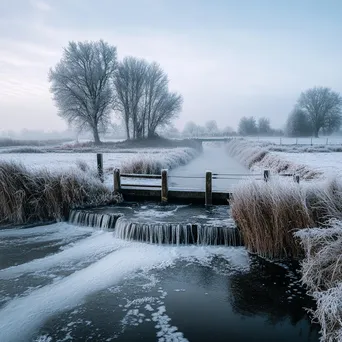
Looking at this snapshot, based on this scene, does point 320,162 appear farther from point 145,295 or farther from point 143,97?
point 143,97

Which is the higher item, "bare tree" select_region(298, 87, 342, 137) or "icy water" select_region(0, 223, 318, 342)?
"bare tree" select_region(298, 87, 342, 137)

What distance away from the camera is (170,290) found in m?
6.52

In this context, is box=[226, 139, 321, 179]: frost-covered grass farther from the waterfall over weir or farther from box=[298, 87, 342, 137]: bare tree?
box=[298, 87, 342, 137]: bare tree

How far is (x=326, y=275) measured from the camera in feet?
18.2

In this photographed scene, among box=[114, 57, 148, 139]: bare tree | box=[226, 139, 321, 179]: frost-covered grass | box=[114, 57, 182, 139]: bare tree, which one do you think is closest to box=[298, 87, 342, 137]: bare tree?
box=[114, 57, 182, 139]: bare tree

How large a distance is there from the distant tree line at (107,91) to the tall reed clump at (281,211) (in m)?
34.1

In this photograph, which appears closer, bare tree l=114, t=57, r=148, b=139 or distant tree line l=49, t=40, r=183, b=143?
distant tree line l=49, t=40, r=183, b=143

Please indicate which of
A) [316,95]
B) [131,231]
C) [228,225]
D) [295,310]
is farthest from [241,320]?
[316,95]

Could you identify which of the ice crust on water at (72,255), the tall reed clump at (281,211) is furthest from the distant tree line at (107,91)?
the tall reed clump at (281,211)

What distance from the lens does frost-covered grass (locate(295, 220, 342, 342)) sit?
4.41 metres

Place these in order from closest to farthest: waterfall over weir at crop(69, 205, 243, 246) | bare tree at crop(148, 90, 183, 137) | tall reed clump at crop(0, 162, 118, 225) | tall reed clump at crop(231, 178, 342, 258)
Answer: tall reed clump at crop(231, 178, 342, 258) → waterfall over weir at crop(69, 205, 243, 246) → tall reed clump at crop(0, 162, 118, 225) → bare tree at crop(148, 90, 183, 137)

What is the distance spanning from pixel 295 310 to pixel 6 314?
5356 millimetres

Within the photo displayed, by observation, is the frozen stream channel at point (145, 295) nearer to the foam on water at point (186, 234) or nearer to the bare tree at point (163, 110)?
the foam on water at point (186, 234)

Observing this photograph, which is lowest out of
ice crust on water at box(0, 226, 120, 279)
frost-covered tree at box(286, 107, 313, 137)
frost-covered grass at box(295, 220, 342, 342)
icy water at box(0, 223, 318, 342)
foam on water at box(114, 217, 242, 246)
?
icy water at box(0, 223, 318, 342)
